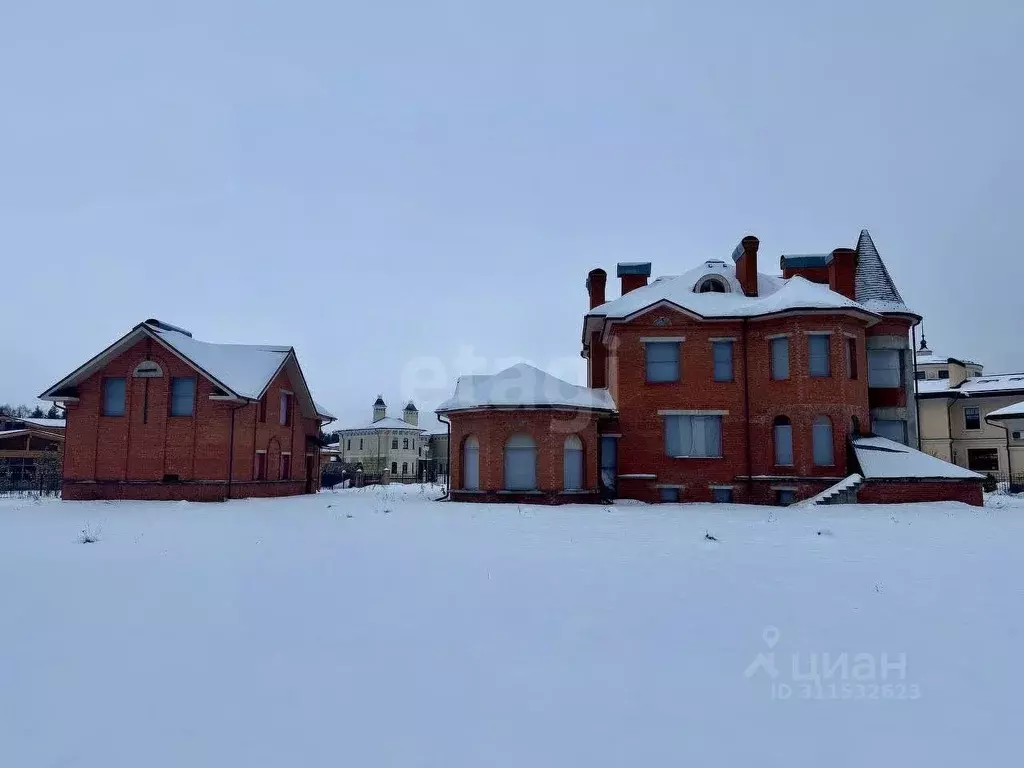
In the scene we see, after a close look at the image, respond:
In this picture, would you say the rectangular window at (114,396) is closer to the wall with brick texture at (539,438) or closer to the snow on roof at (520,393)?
the snow on roof at (520,393)

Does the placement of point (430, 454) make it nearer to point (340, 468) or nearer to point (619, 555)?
point (340, 468)

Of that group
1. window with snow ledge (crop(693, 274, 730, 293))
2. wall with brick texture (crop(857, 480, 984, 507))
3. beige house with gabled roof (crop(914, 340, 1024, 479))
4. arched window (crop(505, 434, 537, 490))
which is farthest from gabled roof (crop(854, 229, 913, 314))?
beige house with gabled roof (crop(914, 340, 1024, 479))

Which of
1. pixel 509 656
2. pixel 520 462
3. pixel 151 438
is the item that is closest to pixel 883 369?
pixel 520 462

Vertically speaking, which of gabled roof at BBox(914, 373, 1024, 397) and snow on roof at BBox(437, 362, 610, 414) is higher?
gabled roof at BBox(914, 373, 1024, 397)

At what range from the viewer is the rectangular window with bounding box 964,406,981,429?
4359 centimetres

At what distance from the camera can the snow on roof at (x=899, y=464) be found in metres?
22.4

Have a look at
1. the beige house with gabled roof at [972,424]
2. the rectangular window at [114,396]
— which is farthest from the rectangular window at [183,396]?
the beige house with gabled roof at [972,424]

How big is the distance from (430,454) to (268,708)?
239 feet

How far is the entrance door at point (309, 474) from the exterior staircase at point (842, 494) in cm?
2333

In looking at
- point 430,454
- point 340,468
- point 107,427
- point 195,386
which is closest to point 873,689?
point 195,386

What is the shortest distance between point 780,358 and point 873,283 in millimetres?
6058

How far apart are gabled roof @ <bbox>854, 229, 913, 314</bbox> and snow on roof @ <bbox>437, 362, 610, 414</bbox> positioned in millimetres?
10886

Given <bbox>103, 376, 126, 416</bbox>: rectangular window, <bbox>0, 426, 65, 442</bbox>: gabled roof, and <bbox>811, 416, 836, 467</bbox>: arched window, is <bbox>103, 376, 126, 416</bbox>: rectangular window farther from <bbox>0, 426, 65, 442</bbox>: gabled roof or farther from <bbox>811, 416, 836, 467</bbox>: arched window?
<bbox>811, 416, 836, 467</bbox>: arched window

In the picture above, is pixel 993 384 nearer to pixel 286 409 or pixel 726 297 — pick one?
pixel 726 297
